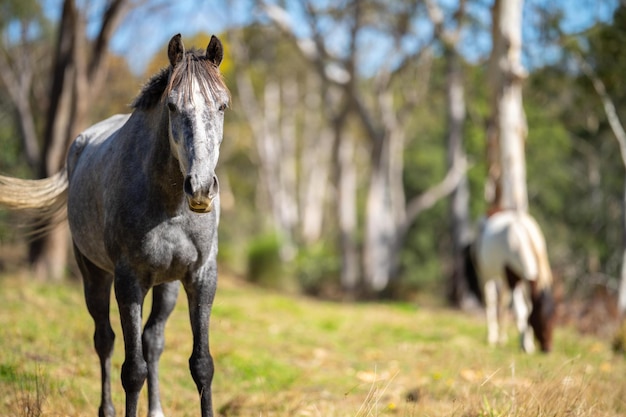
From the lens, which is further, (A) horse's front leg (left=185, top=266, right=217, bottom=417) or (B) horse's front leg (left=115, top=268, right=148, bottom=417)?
(A) horse's front leg (left=185, top=266, right=217, bottom=417)

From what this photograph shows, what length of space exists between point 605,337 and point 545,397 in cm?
699

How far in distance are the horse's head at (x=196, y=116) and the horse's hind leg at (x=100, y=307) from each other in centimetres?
145

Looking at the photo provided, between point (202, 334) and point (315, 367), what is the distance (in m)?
3.19

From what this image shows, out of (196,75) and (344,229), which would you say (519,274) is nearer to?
(196,75)

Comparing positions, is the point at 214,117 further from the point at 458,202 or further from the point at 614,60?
the point at 458,202

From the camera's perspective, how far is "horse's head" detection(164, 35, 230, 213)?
290 cm

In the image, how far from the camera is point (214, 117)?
3082 mm

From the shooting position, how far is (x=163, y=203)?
3.37m

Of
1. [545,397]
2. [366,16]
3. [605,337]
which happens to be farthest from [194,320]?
[366,16]

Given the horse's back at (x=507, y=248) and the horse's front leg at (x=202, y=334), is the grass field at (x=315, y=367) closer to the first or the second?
the horse's front leg at (x=202, y=334)

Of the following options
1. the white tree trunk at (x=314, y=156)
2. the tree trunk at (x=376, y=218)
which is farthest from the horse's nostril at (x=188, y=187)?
the white tree trunk at (x=314, y=156)

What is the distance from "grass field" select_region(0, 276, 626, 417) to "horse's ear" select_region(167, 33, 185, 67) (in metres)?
1.40

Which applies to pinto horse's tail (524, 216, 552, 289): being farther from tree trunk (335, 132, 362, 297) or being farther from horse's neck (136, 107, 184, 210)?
tree trunk (335, 132, 362, 297)

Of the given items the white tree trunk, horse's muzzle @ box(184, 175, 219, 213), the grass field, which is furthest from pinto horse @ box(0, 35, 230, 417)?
the white tree trunk
